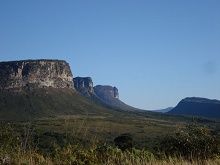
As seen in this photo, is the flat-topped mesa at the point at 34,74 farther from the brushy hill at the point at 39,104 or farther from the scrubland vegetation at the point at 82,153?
the scrubland vegetation at the point at 82,153

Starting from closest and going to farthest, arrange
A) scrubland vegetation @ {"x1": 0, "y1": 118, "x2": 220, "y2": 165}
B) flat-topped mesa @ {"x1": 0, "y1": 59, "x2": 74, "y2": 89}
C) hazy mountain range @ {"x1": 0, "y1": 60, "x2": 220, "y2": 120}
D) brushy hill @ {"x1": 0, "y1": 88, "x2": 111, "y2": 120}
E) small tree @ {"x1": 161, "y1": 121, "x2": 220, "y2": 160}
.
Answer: scrubland vegetation @ {"x1": 0, "y1": 118, "x2": 220, "y2": 165}, small tree @ {"x1": 161, "y1": 121, "x2": 220, "y2": 160}, brushy hill @ {"x1": 0, "y1": 88, "x2": 111, "y2": 120}, hazy mountain range @ {"x1": 0, "y1": 60, "x2": 220, "y2": 120}, flat-topped mesa @ {"x1": 0, "y1": 59, "x2": 74, "y2": 89}

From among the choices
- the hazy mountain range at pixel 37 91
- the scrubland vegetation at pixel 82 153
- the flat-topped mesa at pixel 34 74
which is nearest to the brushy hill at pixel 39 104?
the hazy mountain range at pixel 37 91

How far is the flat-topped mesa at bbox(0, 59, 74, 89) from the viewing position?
14950 centimetres

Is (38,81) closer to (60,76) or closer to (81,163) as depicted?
(60,76)

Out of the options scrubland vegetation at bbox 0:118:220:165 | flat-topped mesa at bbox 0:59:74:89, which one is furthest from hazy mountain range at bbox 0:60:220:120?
scrubland vegetation at bbox 0:118:220:165

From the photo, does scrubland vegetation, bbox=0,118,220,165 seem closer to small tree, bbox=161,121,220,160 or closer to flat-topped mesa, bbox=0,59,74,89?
small tree, bbox=161,121,220,160

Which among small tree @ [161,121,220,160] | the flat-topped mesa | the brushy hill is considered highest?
the flat-topped mesa

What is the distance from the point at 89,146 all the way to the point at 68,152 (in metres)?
0.60

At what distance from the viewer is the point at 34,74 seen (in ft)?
525

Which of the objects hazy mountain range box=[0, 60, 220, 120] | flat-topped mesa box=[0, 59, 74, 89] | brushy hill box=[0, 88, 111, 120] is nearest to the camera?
brushy hill box=[0, 88, 111, 120]

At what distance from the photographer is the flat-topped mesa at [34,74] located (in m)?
150

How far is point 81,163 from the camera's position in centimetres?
519

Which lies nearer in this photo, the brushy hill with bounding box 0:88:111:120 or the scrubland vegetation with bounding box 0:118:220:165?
the scrubland vegetation with bounding box 0:118:220:165

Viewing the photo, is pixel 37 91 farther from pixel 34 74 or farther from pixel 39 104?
pixel 39 104
